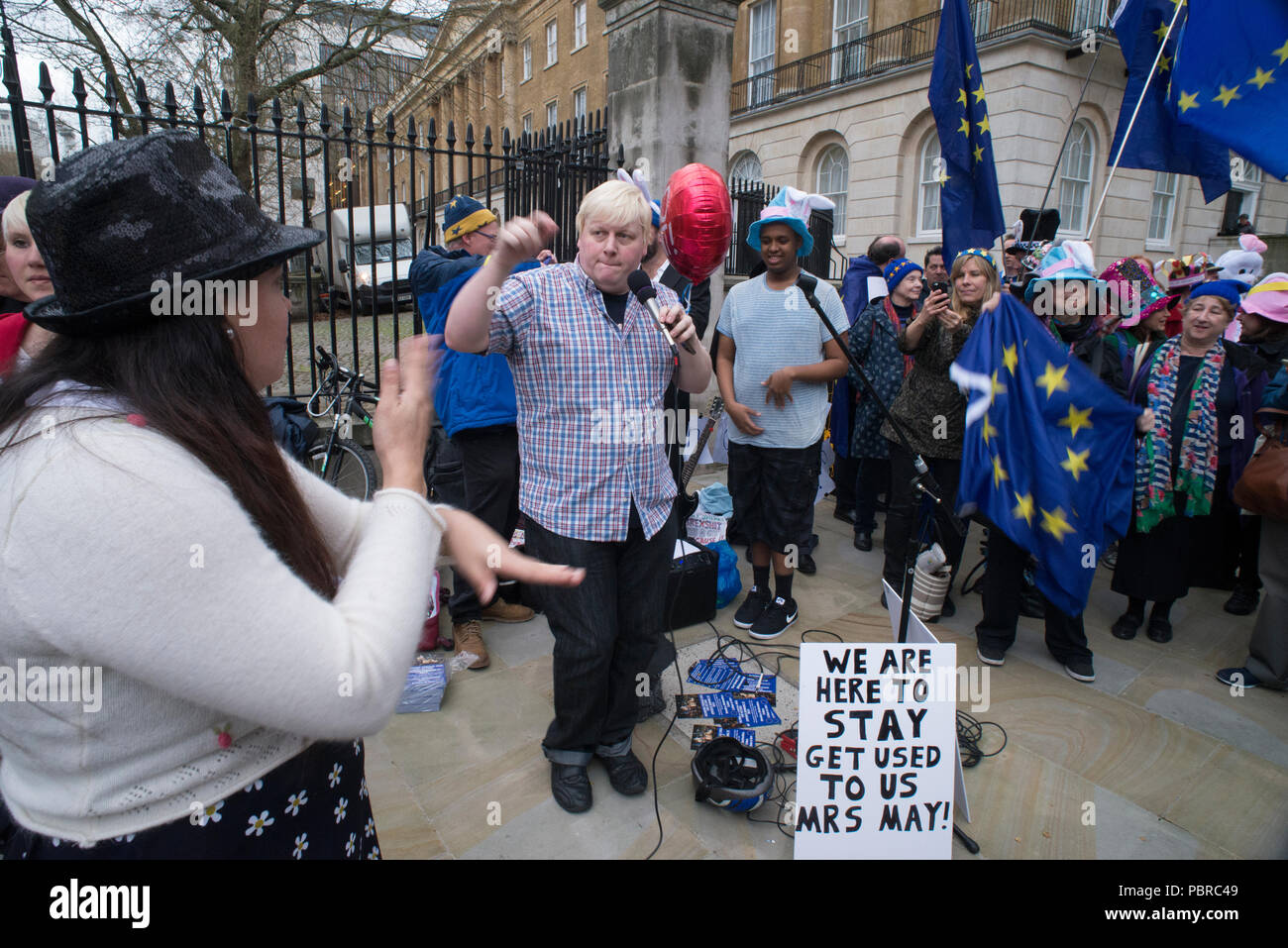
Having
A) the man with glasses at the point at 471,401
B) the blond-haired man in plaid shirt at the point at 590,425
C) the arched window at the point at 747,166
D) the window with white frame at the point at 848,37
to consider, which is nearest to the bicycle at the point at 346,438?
the man with glasses at the point at 471,401

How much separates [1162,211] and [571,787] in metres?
21.2

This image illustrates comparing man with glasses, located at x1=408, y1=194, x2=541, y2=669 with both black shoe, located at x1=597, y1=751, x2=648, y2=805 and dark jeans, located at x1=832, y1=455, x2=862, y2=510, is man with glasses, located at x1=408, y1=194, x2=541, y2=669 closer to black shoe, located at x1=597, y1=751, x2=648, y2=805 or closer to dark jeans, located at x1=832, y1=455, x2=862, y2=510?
black shoe, located at x1=597, y1=751, x2=648, y2=805

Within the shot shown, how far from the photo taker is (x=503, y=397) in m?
3.50

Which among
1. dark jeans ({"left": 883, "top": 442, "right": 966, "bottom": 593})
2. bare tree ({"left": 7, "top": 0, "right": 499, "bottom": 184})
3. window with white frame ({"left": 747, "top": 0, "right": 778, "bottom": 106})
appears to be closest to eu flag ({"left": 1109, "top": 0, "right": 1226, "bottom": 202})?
dark jeans ({"left": 883, "top": 442, "right": 966, "bottom": 593})

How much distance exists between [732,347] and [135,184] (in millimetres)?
3404

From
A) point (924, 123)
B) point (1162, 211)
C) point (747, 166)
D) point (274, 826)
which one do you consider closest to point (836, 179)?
point (924, 123)

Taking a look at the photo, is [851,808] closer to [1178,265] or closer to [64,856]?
[64,856]

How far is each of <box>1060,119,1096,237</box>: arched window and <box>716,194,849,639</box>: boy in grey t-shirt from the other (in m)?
15.2

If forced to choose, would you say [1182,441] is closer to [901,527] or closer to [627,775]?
[901,527]

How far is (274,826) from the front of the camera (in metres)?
1.15

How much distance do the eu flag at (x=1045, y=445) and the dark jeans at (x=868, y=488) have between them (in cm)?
175

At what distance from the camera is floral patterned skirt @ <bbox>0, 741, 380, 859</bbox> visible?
1030 mm

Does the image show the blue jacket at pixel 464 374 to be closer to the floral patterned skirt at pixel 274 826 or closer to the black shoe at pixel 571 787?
the black shoe at pixel 571 787
